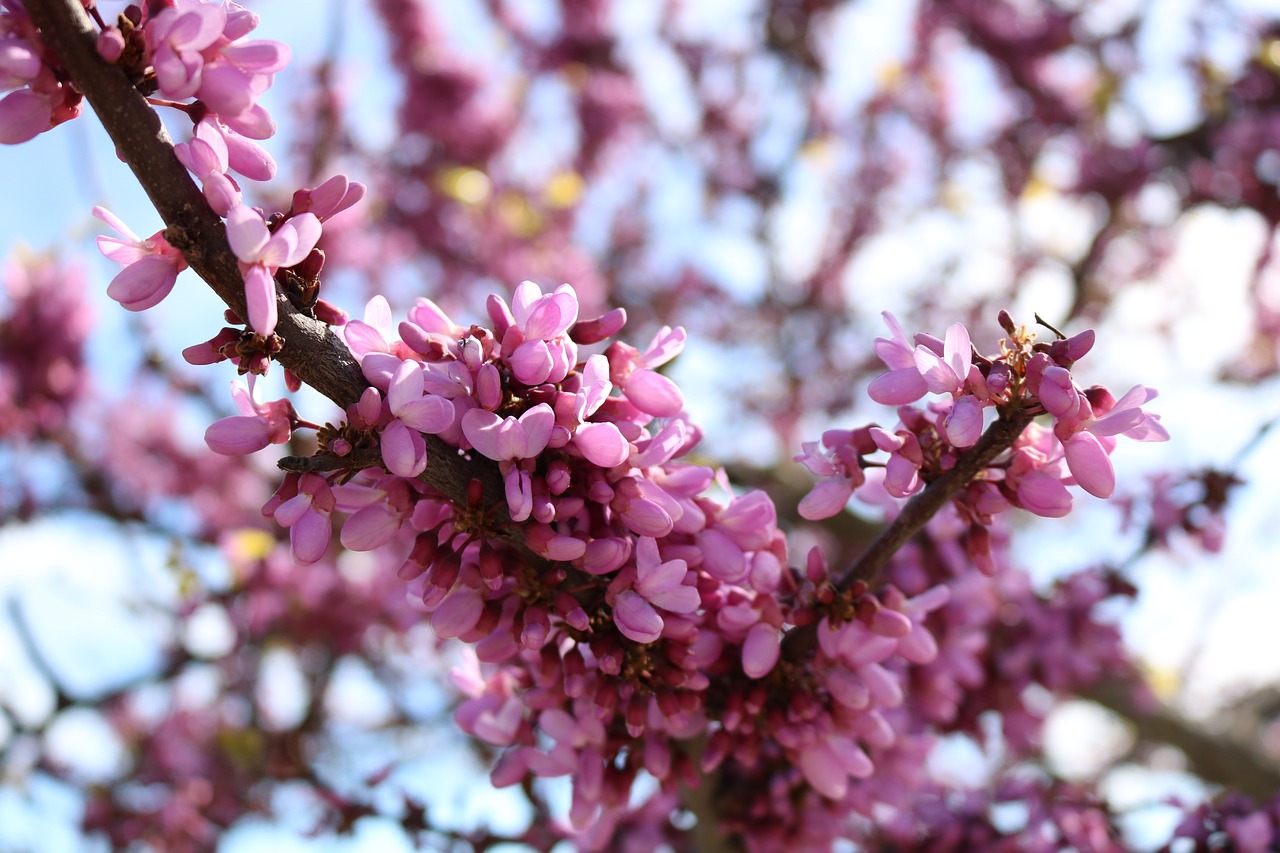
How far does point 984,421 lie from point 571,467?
1.85 ft

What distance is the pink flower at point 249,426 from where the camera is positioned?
3.92ft

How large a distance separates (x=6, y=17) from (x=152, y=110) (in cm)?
18

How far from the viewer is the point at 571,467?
1296 mm

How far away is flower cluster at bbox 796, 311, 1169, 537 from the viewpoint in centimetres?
120

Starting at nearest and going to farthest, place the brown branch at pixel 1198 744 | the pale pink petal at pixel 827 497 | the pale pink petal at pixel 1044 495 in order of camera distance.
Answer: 1. the pale pink petal at pixel 1044 495
2. the pale pink petal at pixel 827 497
3. the brown branch at pixel 1198 744

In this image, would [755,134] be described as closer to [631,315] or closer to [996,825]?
[631,315]

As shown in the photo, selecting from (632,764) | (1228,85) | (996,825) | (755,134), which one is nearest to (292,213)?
(632,764)

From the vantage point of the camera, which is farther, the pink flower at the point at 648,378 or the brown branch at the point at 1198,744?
the brown branch at the point at 1198,744

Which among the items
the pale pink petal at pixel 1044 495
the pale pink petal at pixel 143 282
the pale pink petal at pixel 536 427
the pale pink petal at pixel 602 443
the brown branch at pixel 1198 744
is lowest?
the brown branch at pixel 1198 744

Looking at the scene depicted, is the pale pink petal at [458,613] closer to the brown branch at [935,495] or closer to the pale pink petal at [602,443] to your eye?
the pale pink petal at [602,443]

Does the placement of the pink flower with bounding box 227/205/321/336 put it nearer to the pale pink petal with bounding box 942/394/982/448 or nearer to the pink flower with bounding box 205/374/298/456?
the pink flower with bounding box 205/374/298/456

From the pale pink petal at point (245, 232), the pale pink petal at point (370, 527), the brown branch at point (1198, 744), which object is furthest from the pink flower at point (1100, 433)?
the brown branch at point (1198, 744)

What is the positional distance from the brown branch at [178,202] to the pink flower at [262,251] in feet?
0.13

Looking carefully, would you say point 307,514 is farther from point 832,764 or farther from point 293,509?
point 832,764
